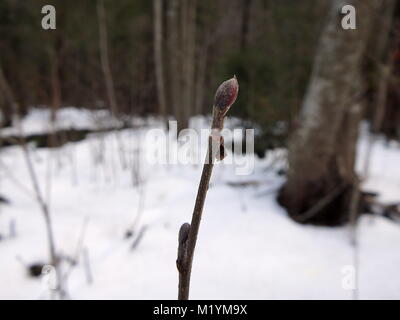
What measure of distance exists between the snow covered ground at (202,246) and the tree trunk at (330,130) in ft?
0.63

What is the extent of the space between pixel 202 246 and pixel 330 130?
1285 millimetres

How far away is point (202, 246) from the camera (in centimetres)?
204

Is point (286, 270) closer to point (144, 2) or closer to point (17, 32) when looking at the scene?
point (144, 2)

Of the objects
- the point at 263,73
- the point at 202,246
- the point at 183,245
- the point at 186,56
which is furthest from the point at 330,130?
the point at 186,56

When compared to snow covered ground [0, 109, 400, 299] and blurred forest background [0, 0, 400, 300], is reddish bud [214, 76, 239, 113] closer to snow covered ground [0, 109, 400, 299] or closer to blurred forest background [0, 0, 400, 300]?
blurred forest background [0, 0, 400, 300]

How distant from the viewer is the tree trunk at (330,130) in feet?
7.43

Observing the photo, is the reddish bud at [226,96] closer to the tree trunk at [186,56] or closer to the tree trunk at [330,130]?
the tree trunk at [330,130]

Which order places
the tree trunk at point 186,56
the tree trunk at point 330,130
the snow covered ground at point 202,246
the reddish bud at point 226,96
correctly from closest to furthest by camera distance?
the reddish bud at point 226,96, the snow covered ground at point 202,246, the tree trunk at point 330,130, the tree trunk at point 186,56

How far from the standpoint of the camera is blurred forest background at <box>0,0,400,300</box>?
2320mm

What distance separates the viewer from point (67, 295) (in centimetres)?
→ 165

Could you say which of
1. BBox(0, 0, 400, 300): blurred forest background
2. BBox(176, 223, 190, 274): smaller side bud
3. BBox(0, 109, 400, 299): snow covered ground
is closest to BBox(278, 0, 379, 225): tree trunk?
BBox(0, 0, 400, 300): blurred forest background

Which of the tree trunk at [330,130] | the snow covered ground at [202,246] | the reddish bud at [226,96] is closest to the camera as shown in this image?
the reddish bud at [226,96]

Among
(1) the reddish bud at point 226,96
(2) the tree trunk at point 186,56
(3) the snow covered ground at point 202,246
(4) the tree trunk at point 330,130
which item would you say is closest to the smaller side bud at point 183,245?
(1) the reddish bud at point 226,96

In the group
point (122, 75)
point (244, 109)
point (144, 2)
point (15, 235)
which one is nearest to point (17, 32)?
point (144, 2)
